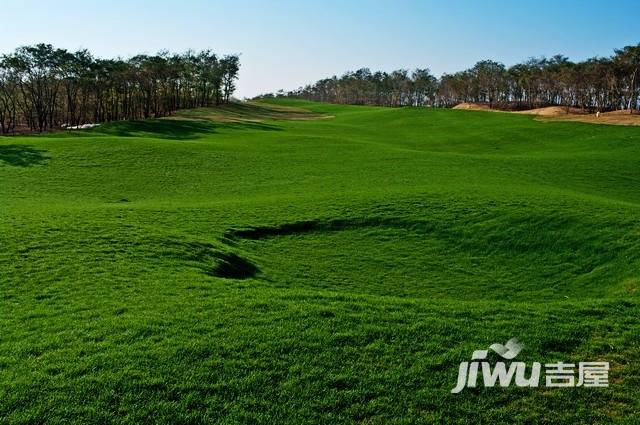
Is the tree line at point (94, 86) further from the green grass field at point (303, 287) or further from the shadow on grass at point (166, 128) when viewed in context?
the green grass field at point (303, 287)

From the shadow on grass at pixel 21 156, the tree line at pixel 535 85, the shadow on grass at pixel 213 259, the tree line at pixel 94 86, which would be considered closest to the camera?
the shadow on grass at pixel 213 259

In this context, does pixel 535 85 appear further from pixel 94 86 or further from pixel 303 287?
pixel 303 287

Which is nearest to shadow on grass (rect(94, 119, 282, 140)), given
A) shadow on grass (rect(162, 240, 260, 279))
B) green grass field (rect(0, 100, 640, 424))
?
green grass field (rect(0, 100, 640, 424))

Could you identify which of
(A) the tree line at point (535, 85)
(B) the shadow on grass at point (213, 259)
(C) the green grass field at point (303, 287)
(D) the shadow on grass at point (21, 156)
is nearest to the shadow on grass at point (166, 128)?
(D) the shadow on grass at point (21, 156)

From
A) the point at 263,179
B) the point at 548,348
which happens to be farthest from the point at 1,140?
the point at 548,348

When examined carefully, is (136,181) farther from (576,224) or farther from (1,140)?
(576,224)

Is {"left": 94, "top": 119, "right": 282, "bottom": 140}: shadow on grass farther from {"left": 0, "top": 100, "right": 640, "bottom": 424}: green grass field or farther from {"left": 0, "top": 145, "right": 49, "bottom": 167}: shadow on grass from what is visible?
{"left": 0, "top": 100, "right": 640, "bottom": 424}: green grass field

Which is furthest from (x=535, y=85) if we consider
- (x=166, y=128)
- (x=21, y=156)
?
(x=21, y=156)
